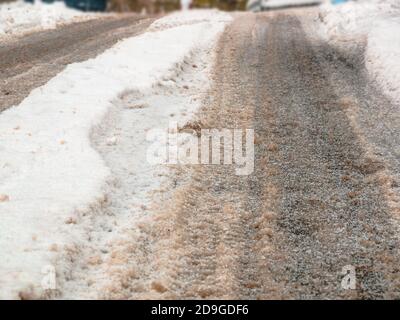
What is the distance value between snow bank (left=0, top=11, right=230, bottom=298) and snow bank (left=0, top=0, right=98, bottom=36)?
420 inches

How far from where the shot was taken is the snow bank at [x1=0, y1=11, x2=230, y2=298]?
6289 mm

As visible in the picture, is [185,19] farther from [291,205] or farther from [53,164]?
[291,205]

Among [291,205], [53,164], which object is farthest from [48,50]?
[291,205]

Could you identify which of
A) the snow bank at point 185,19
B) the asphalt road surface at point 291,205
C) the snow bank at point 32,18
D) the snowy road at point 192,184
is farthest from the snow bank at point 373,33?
the snow bank at point 32,18

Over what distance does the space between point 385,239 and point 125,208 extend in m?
3.96

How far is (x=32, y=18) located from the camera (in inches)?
1019

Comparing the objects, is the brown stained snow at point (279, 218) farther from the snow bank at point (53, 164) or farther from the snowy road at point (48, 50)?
the snowy road at point (48, 50)

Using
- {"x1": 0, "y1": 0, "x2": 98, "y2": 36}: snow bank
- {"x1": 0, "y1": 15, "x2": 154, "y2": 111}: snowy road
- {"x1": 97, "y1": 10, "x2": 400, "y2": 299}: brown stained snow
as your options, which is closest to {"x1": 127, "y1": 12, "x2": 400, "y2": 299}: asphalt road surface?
{"x1": 97, "y1": 10, "x2": 400, "y2": 299}: brown stained snow

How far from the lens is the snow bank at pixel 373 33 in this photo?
14.9 m

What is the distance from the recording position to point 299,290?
6055 mm

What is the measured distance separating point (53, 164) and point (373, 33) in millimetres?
14428

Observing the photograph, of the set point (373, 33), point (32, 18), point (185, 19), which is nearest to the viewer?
point (373, 33)

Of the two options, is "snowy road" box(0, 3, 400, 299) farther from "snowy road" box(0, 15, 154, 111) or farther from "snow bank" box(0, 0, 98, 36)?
"snow bank" box(0, 0, 98, 36)
